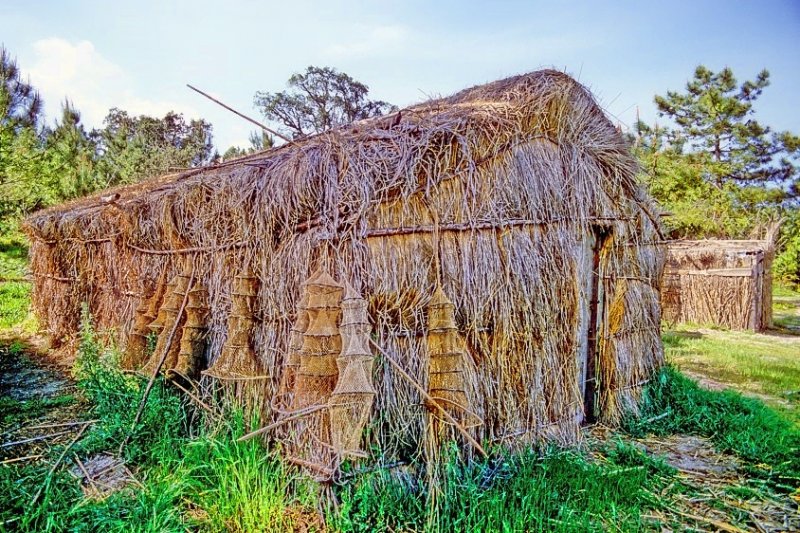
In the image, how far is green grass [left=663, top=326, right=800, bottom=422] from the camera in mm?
6528

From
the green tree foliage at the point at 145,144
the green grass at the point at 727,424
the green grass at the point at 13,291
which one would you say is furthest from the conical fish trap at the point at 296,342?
the green tree foliage at the point at 145,144

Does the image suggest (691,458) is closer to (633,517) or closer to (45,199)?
(633,517)

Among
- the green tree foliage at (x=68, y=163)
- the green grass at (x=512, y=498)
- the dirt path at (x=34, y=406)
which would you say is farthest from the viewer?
the green tree foliage at (x=68, y=163)

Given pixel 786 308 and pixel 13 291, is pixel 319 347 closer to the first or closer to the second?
pixel 13 291

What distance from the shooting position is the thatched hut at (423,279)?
3436 millimetres

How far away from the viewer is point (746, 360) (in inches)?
326

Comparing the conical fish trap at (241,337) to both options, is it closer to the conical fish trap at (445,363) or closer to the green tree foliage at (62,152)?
the conical fish trap at (445,363)

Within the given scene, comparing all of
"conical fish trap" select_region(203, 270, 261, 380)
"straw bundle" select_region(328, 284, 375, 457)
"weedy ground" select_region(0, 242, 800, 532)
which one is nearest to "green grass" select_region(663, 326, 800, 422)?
"weedy ground" select_region(0, 242, 800, 532)

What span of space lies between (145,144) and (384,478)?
23883 mm

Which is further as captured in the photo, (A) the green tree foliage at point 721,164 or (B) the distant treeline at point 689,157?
(A) the green tree foliage at point 721,164

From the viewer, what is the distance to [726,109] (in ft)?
67.5

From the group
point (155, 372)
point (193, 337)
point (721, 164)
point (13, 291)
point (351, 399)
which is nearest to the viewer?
point (351, 399)

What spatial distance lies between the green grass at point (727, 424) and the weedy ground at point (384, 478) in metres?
0.02

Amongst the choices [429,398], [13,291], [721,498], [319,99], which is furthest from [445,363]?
[319,99]
